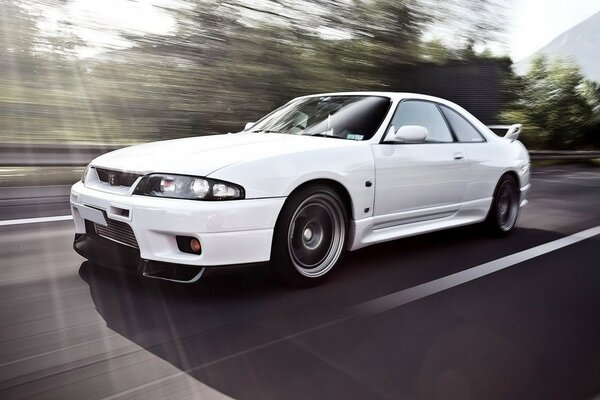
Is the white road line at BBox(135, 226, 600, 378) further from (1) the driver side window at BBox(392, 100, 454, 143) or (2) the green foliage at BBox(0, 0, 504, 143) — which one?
(2) the green foliage at BBox(0, 0, 504, 143)

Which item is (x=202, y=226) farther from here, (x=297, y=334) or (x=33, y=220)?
(x=33, y=220)

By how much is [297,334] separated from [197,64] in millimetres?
7908

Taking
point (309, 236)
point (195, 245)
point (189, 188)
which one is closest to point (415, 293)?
point (309, 236)

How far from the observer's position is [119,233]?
325 centimetres

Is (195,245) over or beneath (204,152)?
beneath

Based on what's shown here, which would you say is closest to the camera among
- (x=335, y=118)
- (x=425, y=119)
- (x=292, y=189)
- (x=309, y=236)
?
(x=292, y=189)

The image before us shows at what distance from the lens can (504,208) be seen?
5.48 m

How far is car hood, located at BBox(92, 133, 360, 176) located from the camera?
10.5 ft

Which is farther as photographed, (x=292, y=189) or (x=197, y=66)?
(x=197, y=66)

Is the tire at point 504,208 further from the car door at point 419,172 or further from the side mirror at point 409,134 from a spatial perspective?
the side mirror at point 409,134

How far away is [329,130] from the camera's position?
13.6 ft

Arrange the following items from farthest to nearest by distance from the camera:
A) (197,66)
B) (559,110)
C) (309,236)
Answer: (559,110) → (197,66) → (309,236)

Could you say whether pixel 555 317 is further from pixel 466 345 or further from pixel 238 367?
pixel 238 367

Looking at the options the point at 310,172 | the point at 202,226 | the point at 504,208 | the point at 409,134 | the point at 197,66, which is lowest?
the point at 504,208
